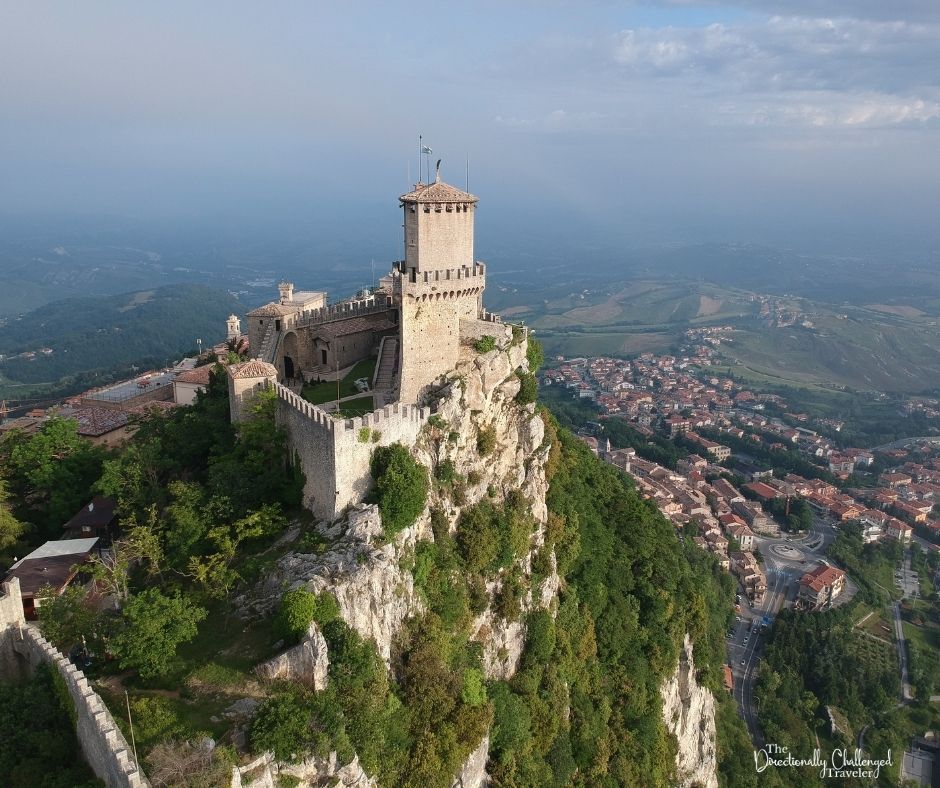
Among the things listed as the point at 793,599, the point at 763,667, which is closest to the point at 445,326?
Answer: the point at 763,667

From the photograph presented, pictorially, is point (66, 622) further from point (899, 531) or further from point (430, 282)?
point (899, 531)

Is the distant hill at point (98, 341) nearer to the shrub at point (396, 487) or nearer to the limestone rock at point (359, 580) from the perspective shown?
the shrub at point (396, 487)

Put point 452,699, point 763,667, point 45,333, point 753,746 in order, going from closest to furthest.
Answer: point 452,699, point 753,746, point 763,667, point 45,333

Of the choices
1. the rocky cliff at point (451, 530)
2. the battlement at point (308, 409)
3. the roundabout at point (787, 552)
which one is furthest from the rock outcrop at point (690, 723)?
the roundabout at point (787, 552)

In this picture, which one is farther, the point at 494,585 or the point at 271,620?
the point at 494,585

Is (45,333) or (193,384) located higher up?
(193,384)

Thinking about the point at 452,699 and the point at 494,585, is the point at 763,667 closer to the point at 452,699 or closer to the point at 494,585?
the point at 494,585
